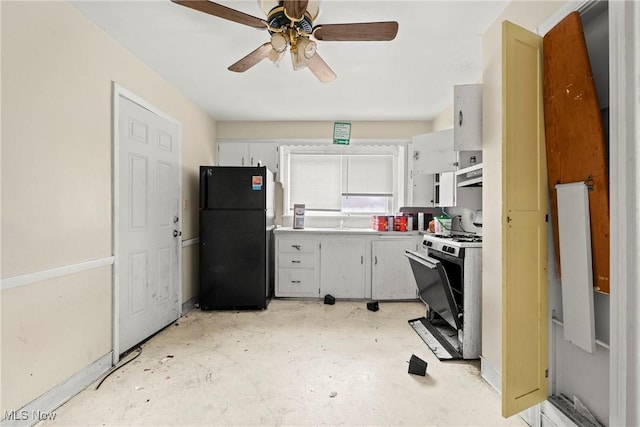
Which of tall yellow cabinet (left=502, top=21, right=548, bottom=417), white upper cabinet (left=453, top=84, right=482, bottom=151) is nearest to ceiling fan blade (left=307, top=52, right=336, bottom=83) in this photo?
white upper cabinet (left=453, top=84, right=482, bottom=151)

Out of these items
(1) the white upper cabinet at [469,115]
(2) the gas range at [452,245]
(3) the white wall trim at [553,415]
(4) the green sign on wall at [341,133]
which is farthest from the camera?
(4) the green sign on wall at [341,133]

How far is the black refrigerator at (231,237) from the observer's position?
10.1 feet

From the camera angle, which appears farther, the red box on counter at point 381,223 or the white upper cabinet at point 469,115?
the red box on counter at point 381,223

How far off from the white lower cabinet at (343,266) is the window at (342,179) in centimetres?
71

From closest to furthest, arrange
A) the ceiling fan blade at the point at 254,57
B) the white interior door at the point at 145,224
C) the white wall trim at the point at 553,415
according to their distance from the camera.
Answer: the white wall trim at the point at 553,415 → the ceiling fan blade at the point at 254,57 → the white interior door at the point at 145,224

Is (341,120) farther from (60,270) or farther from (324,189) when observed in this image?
(60,270)

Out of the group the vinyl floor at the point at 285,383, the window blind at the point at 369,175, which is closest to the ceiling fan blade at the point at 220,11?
the vinyl floor at the point at 285,383

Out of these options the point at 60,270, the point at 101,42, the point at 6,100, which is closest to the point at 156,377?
the point at 60,270

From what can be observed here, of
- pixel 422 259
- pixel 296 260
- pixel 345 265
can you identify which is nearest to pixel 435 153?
pixel 422 259

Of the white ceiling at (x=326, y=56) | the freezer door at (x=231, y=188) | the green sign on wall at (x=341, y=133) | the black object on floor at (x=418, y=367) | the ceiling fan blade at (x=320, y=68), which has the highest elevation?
the white ceiling at (x=326, y=56)

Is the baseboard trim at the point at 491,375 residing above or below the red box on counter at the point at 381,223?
below

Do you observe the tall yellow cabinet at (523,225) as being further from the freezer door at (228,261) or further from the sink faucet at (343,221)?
the sink faucet at (343,221)

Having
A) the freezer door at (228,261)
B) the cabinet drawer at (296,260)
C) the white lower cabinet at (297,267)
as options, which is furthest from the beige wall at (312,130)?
the cabinet drawer at (296,260)

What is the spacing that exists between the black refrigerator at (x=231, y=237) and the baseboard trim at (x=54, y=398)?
1.23 m
